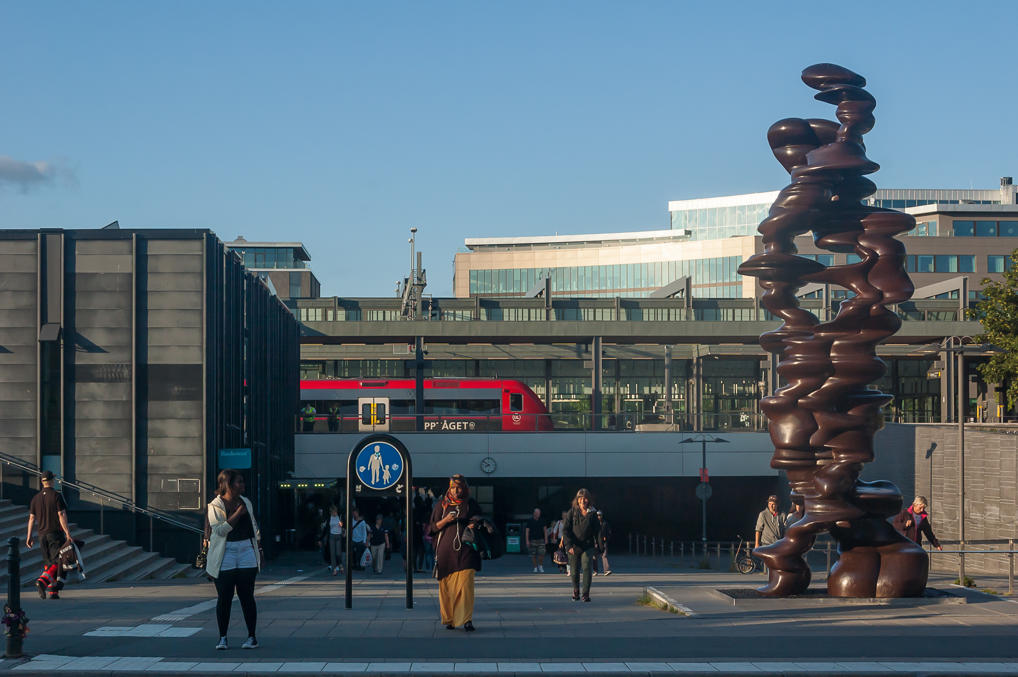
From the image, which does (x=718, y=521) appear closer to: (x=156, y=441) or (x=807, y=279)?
(x=156, y=441)

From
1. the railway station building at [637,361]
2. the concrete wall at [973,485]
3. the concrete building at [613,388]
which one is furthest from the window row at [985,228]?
the concrete wall at [973,485]

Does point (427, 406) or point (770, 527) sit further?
point (427, 406)

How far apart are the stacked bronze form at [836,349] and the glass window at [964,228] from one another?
75.1m

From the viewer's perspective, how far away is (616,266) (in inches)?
4001

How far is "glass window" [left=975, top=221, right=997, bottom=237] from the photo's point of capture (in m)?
84.9

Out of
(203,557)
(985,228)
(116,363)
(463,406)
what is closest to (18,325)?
(116,363)

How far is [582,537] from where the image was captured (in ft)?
48.4

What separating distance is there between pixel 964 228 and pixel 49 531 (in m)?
80.7

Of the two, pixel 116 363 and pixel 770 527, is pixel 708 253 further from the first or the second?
pixel 770 527

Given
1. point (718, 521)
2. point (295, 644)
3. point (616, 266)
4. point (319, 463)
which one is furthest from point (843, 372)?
point (616, 266)

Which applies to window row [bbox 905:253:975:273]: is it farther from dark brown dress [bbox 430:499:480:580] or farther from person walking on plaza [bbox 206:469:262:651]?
person walking on plaza [bbox 206:469:262:651]

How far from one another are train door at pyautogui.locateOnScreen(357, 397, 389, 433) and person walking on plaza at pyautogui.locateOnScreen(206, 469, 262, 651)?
27196 mm

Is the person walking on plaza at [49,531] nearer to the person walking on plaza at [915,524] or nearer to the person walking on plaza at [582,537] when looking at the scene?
the person walking on plaza at [582,537]

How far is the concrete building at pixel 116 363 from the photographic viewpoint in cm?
2228
